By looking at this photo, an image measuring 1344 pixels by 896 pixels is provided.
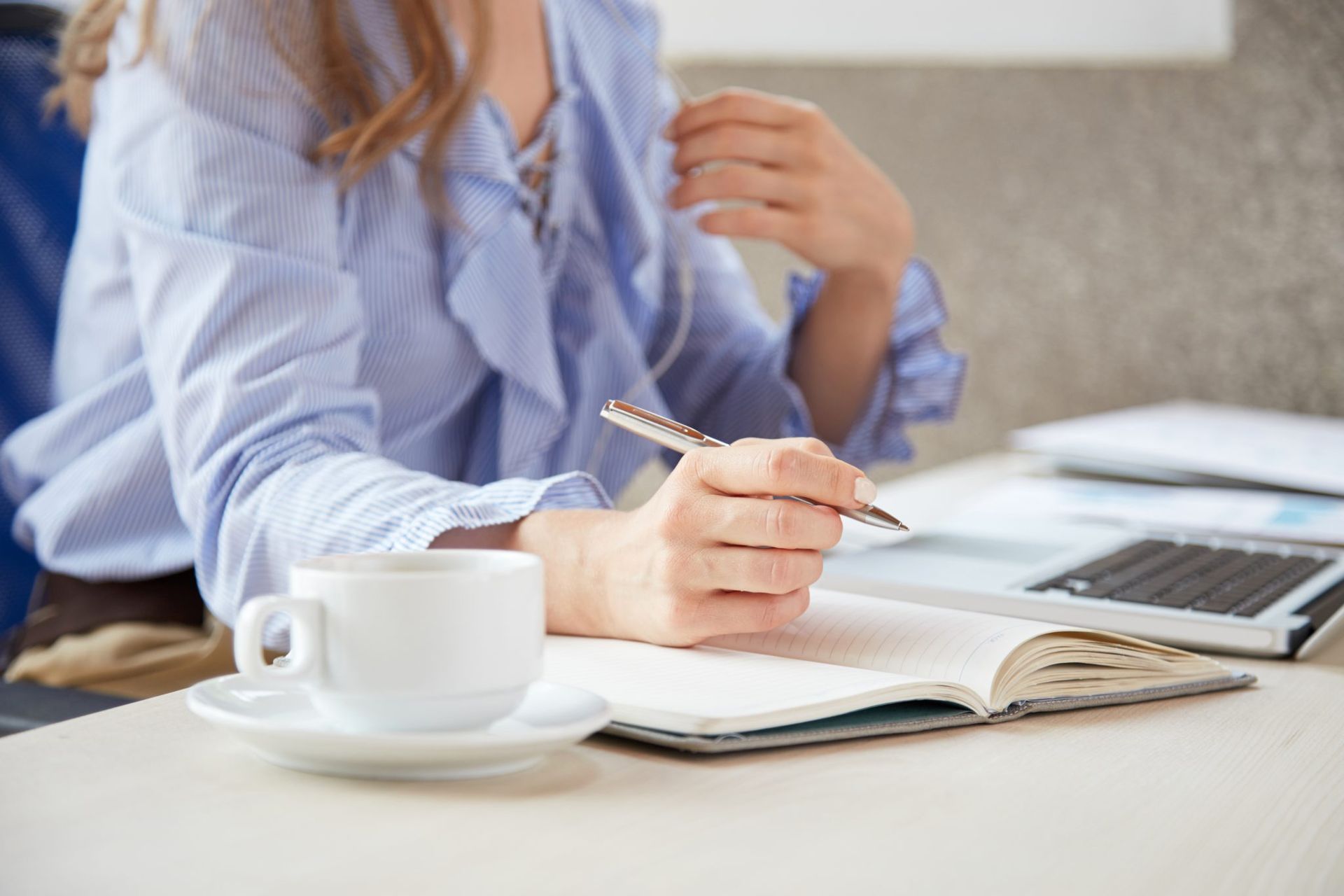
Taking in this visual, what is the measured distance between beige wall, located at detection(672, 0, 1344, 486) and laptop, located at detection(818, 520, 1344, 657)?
0.69 m

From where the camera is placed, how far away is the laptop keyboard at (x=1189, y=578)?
67 centimetres

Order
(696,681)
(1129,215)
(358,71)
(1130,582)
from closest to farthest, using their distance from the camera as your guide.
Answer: (696,681)
(1130,582)
(358,71)
(1129,215)

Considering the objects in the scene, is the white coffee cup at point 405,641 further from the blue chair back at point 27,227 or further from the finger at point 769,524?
the blue chair back at point 27,227

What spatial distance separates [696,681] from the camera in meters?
0.48

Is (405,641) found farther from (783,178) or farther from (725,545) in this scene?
(783,178)

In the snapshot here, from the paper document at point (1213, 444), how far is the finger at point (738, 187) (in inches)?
15.8

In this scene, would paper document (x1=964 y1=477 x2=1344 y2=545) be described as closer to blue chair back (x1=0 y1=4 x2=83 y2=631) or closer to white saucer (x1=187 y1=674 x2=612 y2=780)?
white saucer (x1=187 y1=674 x2=612 y2=780)

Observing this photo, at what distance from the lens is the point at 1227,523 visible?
939 mm

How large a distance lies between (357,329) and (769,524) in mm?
346

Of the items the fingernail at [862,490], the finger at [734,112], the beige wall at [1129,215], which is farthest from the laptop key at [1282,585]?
the beige wall at [1129,215]

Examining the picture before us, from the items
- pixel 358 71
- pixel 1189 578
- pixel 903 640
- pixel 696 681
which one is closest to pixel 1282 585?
pixel 1189 578

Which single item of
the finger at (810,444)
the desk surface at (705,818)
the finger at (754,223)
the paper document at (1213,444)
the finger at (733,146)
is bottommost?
the desk surface at (705,818)

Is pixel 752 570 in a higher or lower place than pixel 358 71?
lower

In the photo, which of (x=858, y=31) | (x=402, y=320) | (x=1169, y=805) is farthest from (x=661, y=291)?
(x=1169, y=805)
